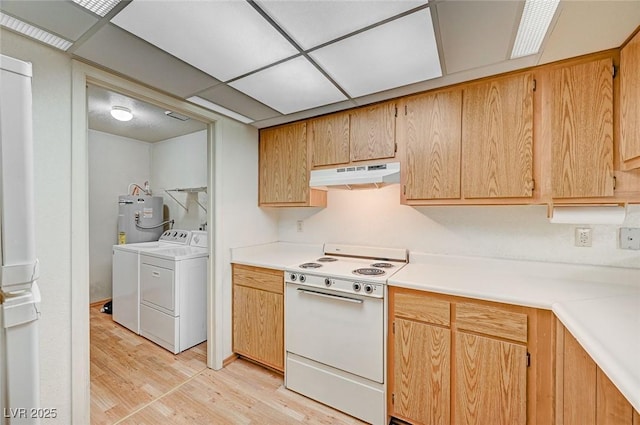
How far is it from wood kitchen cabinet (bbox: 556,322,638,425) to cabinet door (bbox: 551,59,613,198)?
2.55 ft

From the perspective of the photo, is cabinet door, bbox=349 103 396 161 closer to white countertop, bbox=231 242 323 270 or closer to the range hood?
the range hood

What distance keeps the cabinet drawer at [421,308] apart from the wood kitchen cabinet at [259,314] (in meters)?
0.93

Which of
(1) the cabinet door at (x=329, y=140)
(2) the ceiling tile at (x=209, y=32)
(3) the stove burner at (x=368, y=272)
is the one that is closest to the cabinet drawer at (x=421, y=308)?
(3) the stove burner at (x=368, y=272)

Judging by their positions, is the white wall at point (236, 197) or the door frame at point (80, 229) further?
the white wall at point (236, 197)

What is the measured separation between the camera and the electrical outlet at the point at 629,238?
5.03 ft

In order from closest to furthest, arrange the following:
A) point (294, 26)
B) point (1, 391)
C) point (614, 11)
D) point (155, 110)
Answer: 1. point (1, 391)
2. point (614, 11)
3. point (294, 26)
4. point (155, 110)

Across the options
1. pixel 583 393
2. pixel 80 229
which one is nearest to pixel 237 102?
pixel 80 229

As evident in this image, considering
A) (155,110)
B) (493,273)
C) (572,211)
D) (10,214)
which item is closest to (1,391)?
(10,214)

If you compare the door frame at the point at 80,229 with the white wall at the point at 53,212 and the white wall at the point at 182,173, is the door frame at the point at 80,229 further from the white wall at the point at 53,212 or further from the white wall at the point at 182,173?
the white wall at the point at 182,173

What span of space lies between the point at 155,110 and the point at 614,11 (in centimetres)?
346

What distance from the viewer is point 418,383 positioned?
1604mm

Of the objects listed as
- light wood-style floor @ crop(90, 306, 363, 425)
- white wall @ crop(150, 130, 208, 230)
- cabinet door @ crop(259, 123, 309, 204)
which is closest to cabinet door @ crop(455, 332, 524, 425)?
light wood-style floor @ crop(90, 306, 363, 425)

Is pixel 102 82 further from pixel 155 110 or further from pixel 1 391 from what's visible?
pixel 1 391

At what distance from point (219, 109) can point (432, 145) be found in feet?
5.57
